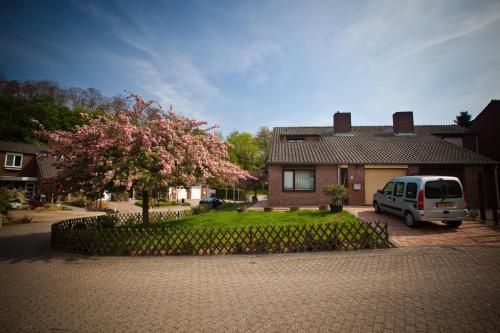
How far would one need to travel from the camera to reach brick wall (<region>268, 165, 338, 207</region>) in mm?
19625

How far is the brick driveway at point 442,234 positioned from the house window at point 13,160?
1755 inches

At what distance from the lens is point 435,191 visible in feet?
32.3

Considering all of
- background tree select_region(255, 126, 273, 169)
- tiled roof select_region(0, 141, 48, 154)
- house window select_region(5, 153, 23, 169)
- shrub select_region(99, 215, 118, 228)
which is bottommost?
shrub select_region(99, 215, 118, 228)

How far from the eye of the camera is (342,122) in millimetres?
26234

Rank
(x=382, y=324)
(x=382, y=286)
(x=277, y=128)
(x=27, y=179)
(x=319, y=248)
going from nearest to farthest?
(x=382, y=324) < (x=382, y=286) < (x=319, y=248) < (x=277, y=128) < (x=27, y=179)

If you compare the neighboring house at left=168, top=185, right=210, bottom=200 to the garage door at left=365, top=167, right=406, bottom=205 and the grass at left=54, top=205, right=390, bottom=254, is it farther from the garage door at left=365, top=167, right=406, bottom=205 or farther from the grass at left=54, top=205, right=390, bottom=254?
the grass at left=54, top=205, right=390, bottom=254

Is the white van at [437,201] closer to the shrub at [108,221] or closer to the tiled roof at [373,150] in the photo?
the tiled roof at [373,150]

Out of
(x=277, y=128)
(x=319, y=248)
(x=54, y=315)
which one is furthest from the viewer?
(x=277, y=128)

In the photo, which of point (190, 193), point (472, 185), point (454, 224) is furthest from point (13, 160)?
point (472, 185)

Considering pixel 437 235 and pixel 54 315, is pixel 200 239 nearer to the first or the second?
pixel 54 315

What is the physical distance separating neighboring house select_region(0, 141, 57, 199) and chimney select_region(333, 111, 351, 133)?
35.8 metres

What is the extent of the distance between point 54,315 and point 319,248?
7244 millimetres

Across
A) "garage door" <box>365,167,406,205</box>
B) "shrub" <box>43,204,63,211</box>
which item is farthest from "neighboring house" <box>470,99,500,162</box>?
"shrub" <box>43,204,63,211</box>

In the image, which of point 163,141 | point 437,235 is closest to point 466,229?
point 437,235
